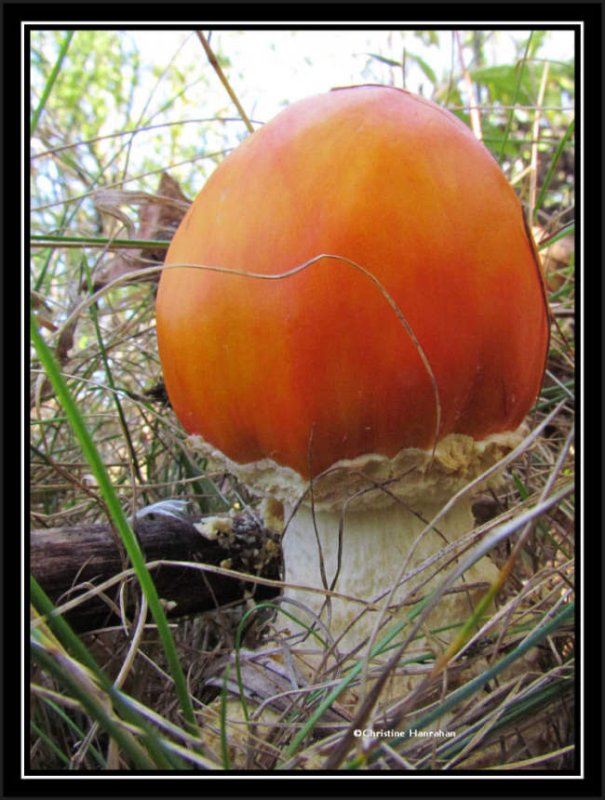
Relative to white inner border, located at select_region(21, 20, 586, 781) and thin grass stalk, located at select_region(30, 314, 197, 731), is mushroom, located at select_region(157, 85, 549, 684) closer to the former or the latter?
white inner border, located at select_region(21, 20, 586, 781)

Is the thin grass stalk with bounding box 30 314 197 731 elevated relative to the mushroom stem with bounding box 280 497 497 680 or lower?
elevated

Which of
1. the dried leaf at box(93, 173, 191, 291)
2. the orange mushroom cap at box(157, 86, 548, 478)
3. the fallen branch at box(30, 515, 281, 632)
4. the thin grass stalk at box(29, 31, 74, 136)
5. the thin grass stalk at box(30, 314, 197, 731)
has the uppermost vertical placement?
the thin grass stalk at box(29, 31, 74, 136)

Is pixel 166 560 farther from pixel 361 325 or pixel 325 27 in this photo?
pixel 325 27

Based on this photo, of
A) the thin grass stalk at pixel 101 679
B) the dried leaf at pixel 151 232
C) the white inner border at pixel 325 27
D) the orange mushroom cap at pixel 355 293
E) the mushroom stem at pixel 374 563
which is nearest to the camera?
the thin grass stalk at pixel 101 679

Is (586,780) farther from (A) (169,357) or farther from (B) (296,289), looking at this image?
(A) (169,357)

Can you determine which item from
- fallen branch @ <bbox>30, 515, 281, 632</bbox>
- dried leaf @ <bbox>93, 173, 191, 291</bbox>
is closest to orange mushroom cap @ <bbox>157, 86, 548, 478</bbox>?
fallen branch @ <bbox>30, 515, 281, 632</bbox>

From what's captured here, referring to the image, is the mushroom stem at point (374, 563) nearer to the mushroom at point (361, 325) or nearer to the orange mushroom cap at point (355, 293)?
the mushroom at point (361, 325)

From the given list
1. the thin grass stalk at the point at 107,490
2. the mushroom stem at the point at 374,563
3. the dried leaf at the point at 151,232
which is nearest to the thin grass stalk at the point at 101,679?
the thin grass stalk at the point at 107,490

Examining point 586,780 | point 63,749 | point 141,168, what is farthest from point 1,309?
point 141,168

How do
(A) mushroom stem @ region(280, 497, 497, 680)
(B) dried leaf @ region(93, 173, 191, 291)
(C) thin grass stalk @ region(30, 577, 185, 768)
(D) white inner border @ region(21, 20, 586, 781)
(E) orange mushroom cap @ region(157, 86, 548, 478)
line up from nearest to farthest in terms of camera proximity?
(C) thin grass stalk @ region(30, 577, 185, 768), (D) white inner border @ region(21, 20, 586, 781), (E) orange mushroom cap @ region(157, 86, 548, 478), (A) mushroom stem @ region(280, 497, 497, 680), (B) dried leaf @ region(93, 173, 191, 291)
